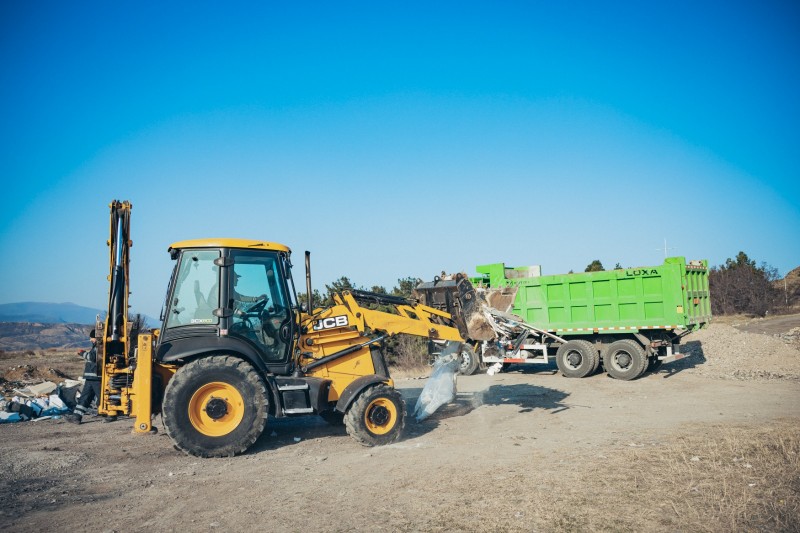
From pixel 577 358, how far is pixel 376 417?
8396 mm

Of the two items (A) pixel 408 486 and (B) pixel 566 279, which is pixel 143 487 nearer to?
(A) pixel 408 486

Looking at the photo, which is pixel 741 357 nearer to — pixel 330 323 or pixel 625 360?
pixel 625 360

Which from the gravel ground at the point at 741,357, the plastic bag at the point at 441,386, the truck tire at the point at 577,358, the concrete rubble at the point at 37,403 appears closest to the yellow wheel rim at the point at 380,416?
the plastic bag at the point at 441,386

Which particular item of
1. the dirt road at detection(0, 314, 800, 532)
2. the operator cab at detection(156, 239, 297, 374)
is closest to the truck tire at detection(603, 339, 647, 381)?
the dirt road at detection(0, 314, 800, 532)

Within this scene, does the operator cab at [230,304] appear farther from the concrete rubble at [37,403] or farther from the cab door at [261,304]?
the concrete rubble at [37,403]

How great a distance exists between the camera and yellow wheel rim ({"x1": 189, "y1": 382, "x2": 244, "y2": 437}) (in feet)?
23.5

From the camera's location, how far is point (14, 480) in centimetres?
645

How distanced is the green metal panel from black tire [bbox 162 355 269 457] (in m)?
9.70

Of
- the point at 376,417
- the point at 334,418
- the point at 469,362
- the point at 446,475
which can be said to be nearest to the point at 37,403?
the point at 334,418

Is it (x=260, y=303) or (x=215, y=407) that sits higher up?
(x=260, y=303)

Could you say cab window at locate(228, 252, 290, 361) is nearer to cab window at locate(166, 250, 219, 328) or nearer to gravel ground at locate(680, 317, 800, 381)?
cab window at locate(166, 250, 219, 328)

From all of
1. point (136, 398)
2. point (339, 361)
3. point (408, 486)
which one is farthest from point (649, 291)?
point (136, 398)

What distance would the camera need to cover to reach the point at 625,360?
13992mm

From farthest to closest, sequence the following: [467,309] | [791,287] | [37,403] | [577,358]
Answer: [791,287] → [577,358] → [37,403] → [467,309]
